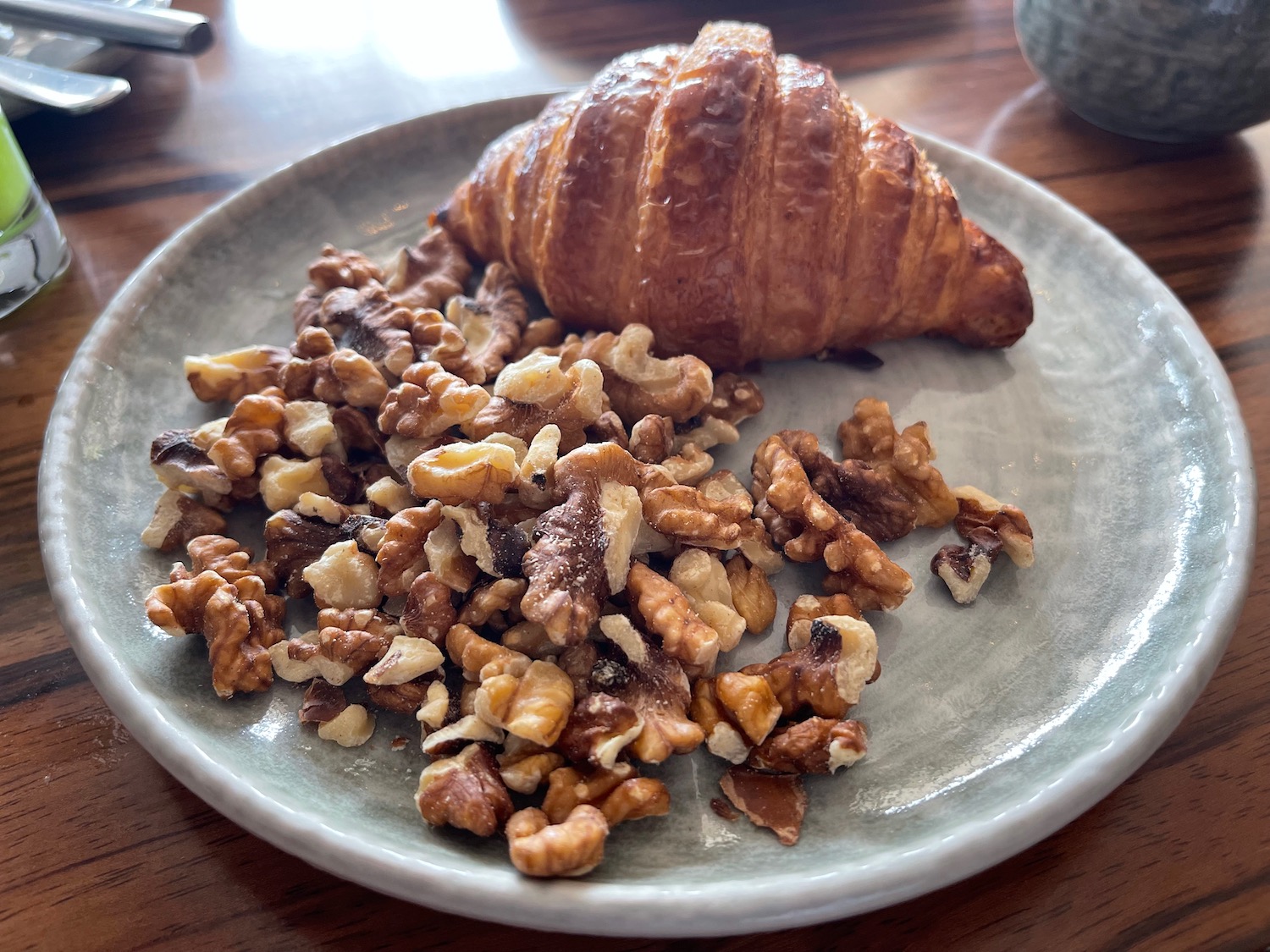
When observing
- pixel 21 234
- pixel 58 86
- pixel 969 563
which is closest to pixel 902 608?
pixel 969 563

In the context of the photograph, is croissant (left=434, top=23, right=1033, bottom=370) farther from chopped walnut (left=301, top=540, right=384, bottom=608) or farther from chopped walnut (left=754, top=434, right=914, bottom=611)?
chopped walnut (left=301, top=540, right=384, bottom=608)

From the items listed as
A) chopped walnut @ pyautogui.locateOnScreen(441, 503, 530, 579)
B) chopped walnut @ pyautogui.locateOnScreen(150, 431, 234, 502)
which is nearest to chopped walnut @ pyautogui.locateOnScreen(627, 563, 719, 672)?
chopped walnut @ pyautogui.locateOnScreen(441, 503, 530, 579)

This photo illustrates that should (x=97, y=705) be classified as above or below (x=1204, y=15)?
below

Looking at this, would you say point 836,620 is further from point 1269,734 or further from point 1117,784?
point 1269,734

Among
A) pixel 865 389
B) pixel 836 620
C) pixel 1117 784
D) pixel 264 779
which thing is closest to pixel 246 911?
pixel 264 779

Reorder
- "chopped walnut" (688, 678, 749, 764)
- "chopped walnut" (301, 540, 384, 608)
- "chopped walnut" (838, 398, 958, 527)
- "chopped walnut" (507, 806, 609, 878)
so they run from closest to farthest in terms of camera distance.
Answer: "chopped walnut" (507, 806, 609, 878), "chopped walnut" (688, 678, 749, 764), "chopped walnut" (301, 540, 384, 608), "chopped walnut" (838, 398, 958, 527)

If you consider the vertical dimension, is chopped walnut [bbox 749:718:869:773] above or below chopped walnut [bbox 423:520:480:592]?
below

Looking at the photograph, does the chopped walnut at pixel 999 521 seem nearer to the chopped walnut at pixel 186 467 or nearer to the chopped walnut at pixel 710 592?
the chopped walnut at pixel 710 592
